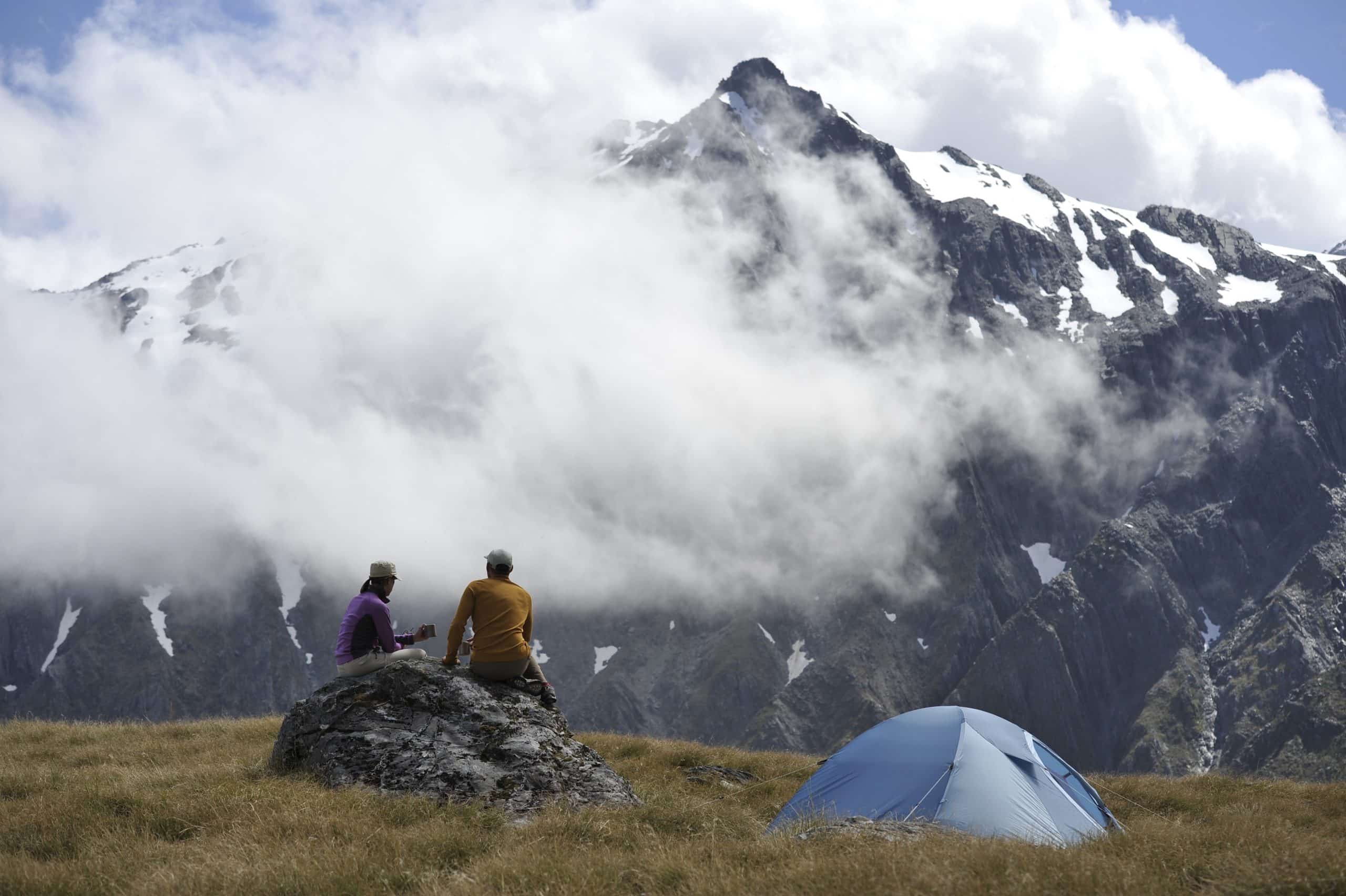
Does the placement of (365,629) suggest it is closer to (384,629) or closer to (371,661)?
(384,629)

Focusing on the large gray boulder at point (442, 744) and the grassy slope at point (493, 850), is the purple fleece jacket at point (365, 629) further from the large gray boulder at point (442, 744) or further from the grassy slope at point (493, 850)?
the grassy slope at point (493, 850)

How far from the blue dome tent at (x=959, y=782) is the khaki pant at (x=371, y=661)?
6356 millimetres

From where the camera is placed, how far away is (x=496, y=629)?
53.8ft

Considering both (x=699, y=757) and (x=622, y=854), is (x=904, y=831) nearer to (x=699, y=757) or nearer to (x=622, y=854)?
(x=622, y=854)

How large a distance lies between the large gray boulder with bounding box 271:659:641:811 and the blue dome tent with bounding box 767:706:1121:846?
10.6 ft

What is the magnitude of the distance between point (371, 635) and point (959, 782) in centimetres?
985

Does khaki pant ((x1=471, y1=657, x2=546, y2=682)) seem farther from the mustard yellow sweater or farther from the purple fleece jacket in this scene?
the purple fleece jacket

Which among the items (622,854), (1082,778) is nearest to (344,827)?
(622,854)

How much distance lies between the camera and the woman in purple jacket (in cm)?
1653

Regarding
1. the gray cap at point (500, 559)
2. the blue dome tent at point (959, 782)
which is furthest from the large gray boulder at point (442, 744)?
the blue dome tent at point (959, 782)

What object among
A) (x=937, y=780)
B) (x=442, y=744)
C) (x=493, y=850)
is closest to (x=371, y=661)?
(x=442, y=744)

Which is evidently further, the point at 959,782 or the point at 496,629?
the point at 959,782

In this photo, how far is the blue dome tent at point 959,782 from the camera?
16.1 m

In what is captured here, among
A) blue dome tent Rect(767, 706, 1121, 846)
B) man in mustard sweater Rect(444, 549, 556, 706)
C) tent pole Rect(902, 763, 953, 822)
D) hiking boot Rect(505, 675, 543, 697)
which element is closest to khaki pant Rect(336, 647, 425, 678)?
man in mustard sweater Rect(444, 549, 556, 706)
